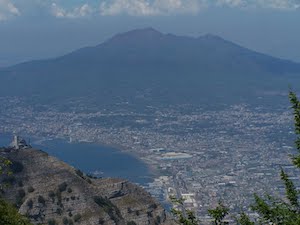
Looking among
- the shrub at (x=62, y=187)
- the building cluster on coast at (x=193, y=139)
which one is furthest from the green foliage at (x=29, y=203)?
the building cluster on coast at (x=193, y=139)

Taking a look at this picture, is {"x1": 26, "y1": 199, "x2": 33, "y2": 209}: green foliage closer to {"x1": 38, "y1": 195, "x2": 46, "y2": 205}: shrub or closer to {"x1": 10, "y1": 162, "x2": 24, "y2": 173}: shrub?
{"x1": 38, "y1": 195, "x2": 46, "y2": 205}: shrub

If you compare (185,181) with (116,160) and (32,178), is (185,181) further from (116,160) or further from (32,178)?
(32,178)

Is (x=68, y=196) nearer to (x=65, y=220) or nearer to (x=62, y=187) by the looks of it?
(x=62, y=187)

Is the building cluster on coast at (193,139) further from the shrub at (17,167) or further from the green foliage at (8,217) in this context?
the green foliage at (8,217)

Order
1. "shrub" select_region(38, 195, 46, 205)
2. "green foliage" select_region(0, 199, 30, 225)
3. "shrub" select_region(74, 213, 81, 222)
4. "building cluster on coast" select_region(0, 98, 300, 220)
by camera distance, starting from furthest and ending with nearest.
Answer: "building cluster on coast" select_region(0, 98, 300, 220) < "shrub" select_region(38, 195, 46, 205) < "shrub" select_region(74, 213, 81, 222) < "green foliage" select_region(0, 199, 30, 225)

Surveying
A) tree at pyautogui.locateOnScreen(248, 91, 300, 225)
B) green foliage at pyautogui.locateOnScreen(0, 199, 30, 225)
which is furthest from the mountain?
tree at pyautogui.locateOnScreen(248, 91, 300, 225)
